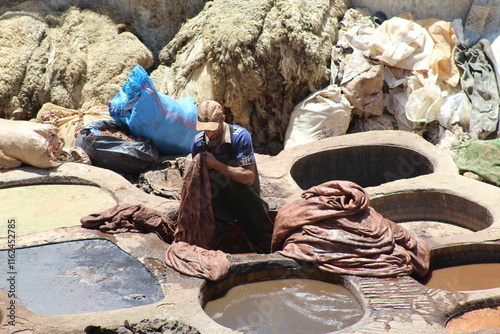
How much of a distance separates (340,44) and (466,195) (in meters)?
3.75

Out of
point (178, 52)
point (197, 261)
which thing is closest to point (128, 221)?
point (197, 261)

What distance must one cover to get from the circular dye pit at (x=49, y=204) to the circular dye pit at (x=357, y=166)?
1.98 m

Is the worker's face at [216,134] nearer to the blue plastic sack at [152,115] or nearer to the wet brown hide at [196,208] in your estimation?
the wet brown hide at [196,208]

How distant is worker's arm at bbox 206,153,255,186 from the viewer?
425cm

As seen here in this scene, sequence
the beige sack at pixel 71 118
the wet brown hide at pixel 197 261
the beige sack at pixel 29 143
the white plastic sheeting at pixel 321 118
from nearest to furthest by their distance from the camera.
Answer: the wet brown hide at pixel 197 261, the beige sack at pixel 29 143, the beige sack at pixel 71 118, the white plastic sheeting at pixel 321 118

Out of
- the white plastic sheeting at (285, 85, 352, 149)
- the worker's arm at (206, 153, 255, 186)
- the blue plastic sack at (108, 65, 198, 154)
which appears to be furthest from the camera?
the white plastic sheeting at (285, 85, 352, 149)

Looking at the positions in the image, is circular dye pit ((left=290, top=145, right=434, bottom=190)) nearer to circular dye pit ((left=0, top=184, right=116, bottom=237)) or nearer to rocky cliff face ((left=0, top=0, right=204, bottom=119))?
A: circular dye pit ((left=0, top=184, right=116, bottom=237))

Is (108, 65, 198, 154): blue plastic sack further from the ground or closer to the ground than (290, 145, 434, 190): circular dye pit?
further from the ground

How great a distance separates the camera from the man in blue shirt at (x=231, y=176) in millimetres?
→ 4258

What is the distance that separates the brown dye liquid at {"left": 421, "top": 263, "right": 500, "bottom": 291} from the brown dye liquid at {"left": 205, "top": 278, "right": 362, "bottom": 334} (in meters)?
0.73

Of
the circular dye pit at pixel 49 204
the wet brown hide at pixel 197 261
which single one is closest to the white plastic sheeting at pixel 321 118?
the circular dye pit at pixel 49 204

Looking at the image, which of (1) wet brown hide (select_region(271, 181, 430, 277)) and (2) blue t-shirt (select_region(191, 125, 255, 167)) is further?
(2) blue t-shirt (select_region(191, 125, 255, 167))

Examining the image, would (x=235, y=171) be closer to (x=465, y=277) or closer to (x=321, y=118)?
(x=465, y=277)

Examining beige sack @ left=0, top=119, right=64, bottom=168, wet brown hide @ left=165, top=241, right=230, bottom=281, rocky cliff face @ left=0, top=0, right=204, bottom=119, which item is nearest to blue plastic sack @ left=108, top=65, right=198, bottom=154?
beige sack @ left=0, top=119, right=64, bottom=168
